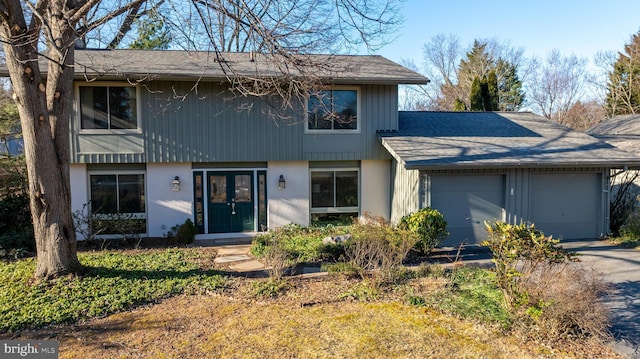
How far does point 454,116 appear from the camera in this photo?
45.8 feet

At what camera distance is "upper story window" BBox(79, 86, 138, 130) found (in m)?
10.3

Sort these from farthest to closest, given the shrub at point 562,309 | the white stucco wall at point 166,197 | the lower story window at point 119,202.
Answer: the white stucco wall at point 166,197, the lower story window at point 119,202, the shrub at point 562,309

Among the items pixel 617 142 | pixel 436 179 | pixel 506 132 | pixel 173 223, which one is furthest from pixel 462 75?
pixel 173 223

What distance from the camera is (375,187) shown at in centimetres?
1190

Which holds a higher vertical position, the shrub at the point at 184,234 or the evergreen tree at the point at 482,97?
the evergreen tree at the point at 482,97

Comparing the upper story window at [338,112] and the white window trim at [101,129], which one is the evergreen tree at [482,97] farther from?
the white window trim at [101,129]

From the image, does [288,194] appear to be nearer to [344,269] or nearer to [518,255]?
[344,269]

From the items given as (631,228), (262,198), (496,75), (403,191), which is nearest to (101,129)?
(262,198)

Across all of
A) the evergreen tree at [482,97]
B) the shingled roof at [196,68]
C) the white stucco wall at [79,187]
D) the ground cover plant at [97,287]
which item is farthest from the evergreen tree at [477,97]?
the white stucco wall at [79,187]

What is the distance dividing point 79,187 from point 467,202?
10241mm

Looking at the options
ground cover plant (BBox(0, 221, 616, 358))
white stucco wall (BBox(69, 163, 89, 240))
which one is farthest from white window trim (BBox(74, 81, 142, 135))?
ground cover plant (BBox(0, 221, 616, 358))

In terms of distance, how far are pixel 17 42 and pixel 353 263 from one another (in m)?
Result: 6.54

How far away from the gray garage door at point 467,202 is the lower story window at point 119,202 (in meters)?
7.91

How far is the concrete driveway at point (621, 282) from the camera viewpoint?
189 inches
